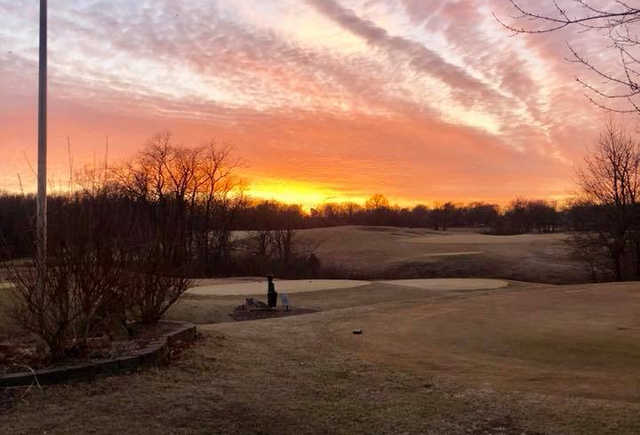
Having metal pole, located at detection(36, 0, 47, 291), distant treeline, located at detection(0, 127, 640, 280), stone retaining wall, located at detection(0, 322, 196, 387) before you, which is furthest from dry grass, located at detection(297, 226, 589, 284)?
stone retaining wall, located at detection(0, 322, 196, 387)

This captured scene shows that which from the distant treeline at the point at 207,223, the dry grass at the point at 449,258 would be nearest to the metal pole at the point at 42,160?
the distant treeline at the point at 207,223

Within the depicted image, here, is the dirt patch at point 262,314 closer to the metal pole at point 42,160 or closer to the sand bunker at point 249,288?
the sand bunker at point 249,288

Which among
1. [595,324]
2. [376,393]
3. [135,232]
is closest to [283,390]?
[376,393]

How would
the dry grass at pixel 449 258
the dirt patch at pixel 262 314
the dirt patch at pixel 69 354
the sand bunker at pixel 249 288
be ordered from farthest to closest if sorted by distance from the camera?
the dry grass at pixel 449 258 < the sand bunker at pixel 249 288 < the dirt patch at pixel 262 314 < the dirt patch at pixel 69 354

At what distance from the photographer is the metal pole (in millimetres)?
6902

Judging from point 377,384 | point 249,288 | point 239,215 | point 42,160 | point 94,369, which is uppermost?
point 239,215

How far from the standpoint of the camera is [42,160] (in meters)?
9.88

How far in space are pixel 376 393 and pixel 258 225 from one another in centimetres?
5060

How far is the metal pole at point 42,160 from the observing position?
22.6ft

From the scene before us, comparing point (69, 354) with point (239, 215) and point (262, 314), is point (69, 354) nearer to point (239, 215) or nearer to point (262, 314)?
point (262, 314)

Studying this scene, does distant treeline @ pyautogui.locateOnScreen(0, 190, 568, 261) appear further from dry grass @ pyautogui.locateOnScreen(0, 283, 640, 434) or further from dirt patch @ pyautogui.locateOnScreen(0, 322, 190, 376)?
dry grass @ pyautogui.locateOnScreen(0, 283, 640, 434)

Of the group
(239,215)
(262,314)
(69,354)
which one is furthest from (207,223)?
(69,354)

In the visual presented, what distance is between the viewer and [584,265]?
4269 centimetres

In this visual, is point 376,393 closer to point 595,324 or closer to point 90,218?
point 90,218
